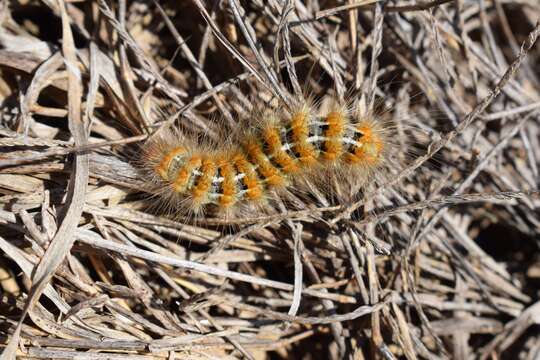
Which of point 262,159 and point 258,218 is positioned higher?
point 262,159

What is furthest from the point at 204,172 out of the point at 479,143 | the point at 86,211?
the point at 479,143

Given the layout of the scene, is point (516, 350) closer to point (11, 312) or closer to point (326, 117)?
point (326, 117)

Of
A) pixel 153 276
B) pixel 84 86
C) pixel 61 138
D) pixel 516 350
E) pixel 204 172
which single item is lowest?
pixel 516 350

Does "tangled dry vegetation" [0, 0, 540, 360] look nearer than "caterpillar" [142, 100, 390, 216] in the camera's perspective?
Yes

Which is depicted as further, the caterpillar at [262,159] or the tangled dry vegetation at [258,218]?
the caterpillar at [262,159]
